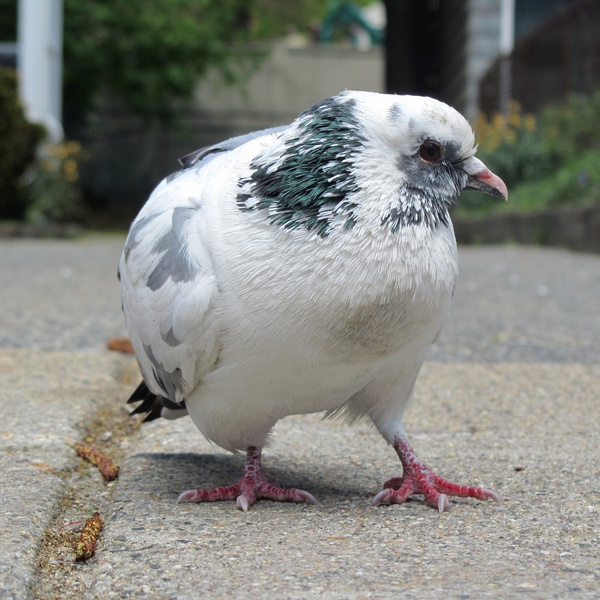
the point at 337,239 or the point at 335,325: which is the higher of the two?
the point at 337,239

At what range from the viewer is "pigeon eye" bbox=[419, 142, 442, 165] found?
7.29 ft

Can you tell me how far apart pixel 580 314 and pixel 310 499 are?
129 inches

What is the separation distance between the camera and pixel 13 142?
12.4m

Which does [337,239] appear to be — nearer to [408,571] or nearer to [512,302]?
[408,571]

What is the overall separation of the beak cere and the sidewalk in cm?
80

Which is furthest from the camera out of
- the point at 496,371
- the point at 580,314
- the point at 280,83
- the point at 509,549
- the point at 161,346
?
the point at 280,83

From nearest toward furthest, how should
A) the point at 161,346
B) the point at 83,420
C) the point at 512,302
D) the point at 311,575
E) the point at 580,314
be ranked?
the point at 311,575 → the point at 161,346 → the point at 83,420 → the point at 580,314 → the point at 512,302

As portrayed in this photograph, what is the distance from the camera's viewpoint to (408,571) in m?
1.88

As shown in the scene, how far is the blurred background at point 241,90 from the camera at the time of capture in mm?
10512

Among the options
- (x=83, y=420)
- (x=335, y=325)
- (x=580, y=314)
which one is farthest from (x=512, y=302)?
(x=335, y=325)

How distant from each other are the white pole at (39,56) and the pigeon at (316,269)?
11.5 meters

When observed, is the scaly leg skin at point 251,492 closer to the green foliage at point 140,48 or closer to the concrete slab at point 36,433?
the concrete slab at point 36,433

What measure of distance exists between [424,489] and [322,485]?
0.33 meters

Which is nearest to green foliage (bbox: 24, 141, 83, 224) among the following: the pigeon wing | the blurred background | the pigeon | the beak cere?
the blurred background
